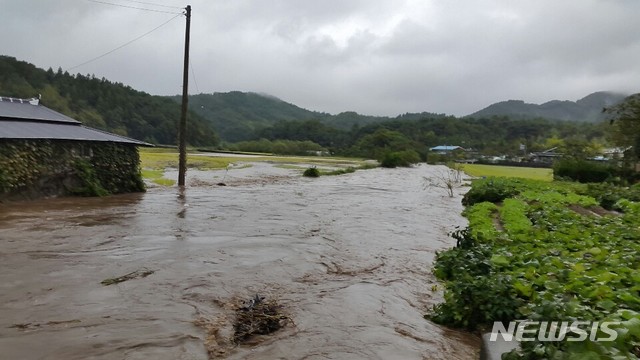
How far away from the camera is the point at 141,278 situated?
7.53 meters

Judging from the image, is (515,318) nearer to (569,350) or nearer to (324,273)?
(569,350)

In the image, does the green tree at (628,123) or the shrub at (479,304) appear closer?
the shrub at (479,304)

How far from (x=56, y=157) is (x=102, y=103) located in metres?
84.0

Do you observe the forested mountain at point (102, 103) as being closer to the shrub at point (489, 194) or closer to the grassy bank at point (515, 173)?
the grassy bank at point (515, 173)

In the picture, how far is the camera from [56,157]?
17.6m

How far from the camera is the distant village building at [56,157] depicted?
15734mm

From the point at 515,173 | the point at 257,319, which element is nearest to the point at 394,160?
the point at 515,173

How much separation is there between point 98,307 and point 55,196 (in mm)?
13823

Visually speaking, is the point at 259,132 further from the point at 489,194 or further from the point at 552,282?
the point at 552,282

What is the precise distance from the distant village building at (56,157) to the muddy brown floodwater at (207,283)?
3.75 ft

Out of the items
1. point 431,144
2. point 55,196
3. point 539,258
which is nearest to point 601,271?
point 539,258

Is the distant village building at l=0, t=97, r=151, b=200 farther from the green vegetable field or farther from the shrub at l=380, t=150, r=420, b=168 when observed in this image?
the shrub at l=380, t=150, r=420, b=168
